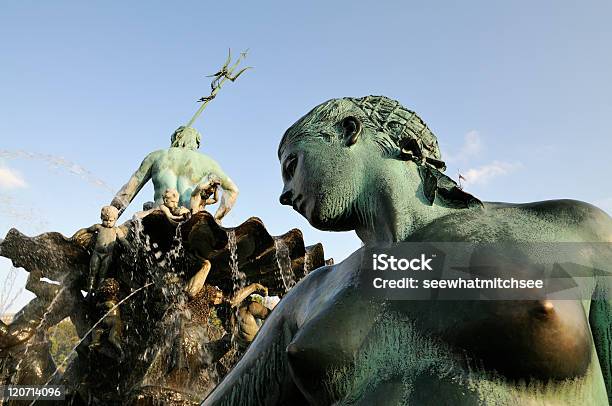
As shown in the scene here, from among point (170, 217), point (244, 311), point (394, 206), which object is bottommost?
point (394, 206)

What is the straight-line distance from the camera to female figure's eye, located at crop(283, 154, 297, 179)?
1463 millimetres

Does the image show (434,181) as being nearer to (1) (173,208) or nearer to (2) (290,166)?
(2) (290,166)

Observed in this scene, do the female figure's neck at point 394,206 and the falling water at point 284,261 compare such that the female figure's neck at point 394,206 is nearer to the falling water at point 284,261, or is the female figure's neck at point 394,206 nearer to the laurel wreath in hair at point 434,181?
the laurel wreath in hair at point 434,181

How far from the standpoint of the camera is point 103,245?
29.4 feet

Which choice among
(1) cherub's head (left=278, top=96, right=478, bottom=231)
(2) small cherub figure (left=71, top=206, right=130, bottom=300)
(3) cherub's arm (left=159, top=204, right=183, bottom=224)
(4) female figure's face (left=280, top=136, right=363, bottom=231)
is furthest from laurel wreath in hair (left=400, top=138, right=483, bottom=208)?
(2) small cherub figure (left=71, top=206, right=130, bottom=300)

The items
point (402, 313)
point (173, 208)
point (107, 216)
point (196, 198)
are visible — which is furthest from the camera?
point (196, 198)

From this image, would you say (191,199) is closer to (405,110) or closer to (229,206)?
(229,206)

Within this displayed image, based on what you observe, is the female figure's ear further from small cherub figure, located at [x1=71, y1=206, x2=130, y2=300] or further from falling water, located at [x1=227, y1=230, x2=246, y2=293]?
small cherub figure, located at [x1=71, y1=206, x2=130, y2=300]

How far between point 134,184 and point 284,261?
10.4ft

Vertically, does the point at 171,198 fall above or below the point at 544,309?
above

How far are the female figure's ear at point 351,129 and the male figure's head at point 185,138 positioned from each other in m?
10.2

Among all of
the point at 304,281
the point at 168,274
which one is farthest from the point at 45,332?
the point at 304,281

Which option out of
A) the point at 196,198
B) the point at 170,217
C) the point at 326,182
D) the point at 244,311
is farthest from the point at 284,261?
the point at 326,182

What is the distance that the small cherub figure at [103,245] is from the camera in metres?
8.91
